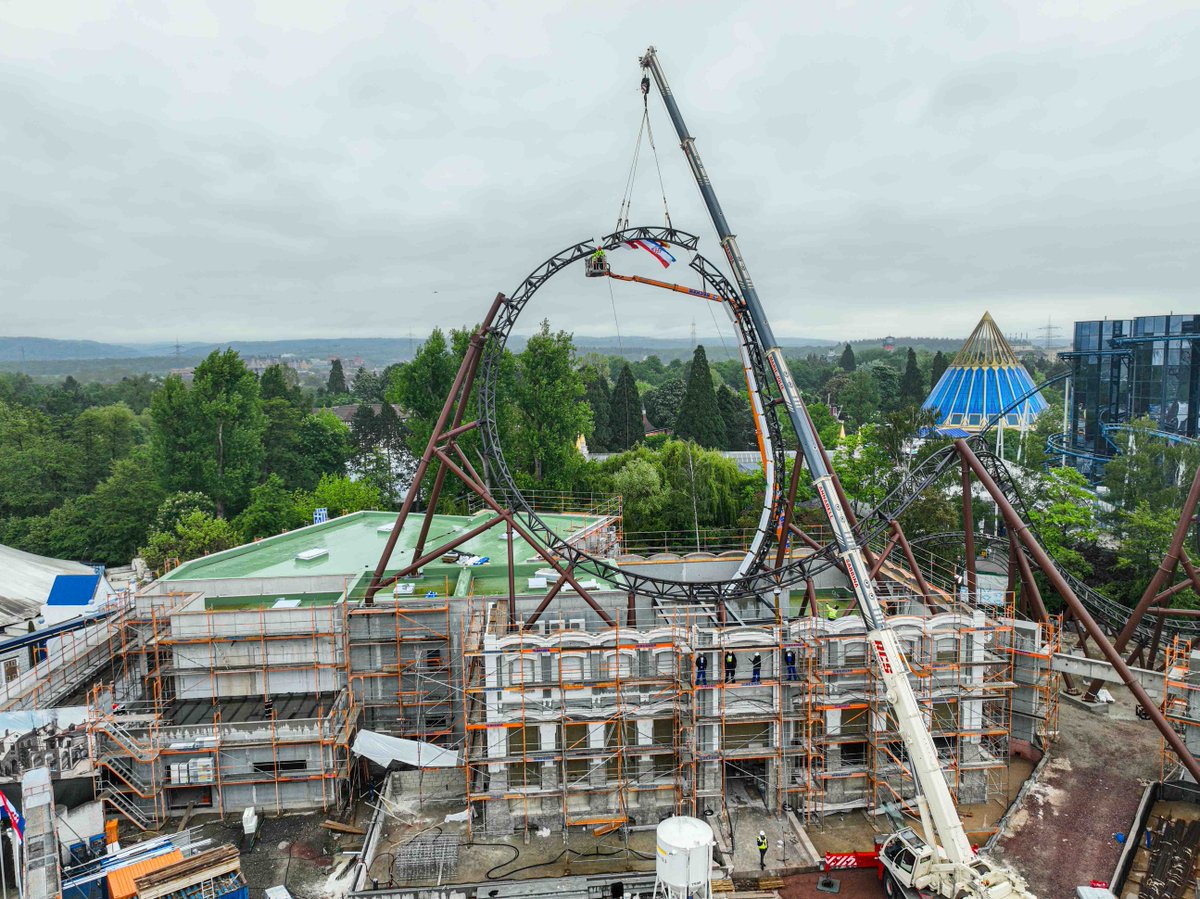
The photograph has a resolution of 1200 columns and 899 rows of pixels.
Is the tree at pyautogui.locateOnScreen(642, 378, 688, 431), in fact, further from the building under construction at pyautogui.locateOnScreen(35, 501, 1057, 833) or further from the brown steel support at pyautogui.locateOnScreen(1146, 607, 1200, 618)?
the building under construction at pyautogui.locateOnScreen(35, 501, 1057, 833)

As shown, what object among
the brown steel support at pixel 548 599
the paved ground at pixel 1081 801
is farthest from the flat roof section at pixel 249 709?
the paved ground at pixel 1081 801

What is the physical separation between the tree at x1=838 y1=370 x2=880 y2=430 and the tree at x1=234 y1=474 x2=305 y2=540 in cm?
6679

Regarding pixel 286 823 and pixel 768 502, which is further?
pixel 768 502

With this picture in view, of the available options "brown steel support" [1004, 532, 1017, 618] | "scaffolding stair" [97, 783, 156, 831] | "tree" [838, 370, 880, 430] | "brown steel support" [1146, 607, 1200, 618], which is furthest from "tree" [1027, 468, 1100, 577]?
"tree" [838, 370, 880, 430]

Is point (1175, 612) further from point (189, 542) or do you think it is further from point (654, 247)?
point (189, 542)

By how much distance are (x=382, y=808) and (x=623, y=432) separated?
5891cm

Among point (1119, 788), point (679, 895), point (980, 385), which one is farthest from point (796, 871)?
point (980, 385)

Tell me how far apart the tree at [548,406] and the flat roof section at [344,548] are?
10.4 m

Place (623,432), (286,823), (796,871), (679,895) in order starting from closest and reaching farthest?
1. (679,895)
2. (796,871)
3. (286,823)
4. (623,432)

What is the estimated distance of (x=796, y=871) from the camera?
18625mm

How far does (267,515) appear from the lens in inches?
1726


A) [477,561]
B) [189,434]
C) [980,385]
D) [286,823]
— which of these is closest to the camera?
[286,823]

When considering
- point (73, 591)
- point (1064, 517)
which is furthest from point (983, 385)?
point (73, 591)

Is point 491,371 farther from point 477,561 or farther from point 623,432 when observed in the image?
point 623,432
